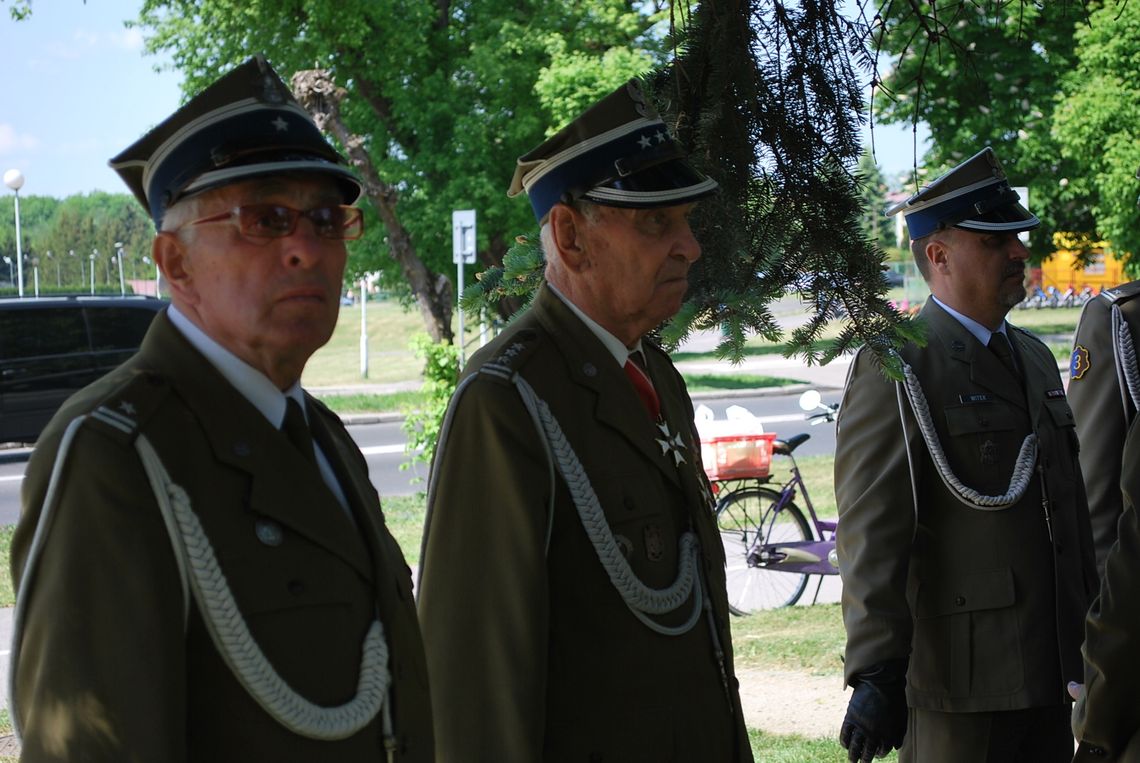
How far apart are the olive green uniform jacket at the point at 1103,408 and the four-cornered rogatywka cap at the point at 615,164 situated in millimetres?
1845

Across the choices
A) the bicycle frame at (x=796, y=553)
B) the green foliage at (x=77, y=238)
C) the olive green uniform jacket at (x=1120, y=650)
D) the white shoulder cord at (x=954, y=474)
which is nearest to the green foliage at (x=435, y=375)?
the bicycle frame at (x=796, y=553)

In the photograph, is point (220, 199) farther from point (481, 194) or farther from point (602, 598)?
point (481, 194)

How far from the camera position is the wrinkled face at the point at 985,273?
4.02m

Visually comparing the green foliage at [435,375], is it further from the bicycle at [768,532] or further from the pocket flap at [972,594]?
the pocket flap at [972,594]

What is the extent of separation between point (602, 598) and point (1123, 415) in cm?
218

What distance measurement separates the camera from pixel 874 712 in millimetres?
3574

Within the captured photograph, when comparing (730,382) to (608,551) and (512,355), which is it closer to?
(512,355)

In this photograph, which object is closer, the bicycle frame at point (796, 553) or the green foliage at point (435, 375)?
the bicycle frame at point (796, 553)

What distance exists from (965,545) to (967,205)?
1.04 meters

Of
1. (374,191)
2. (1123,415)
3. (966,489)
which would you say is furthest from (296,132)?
(374,191)

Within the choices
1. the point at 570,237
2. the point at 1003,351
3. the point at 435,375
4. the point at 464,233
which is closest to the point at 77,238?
the point at 464,233

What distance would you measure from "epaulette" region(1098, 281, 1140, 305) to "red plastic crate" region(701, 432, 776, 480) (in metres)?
4.29

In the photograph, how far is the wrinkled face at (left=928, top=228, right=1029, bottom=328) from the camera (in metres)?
4.02

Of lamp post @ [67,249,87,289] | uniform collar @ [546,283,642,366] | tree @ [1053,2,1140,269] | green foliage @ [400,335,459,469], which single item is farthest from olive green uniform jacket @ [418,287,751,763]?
lamp post @ [67,249,87,289]
